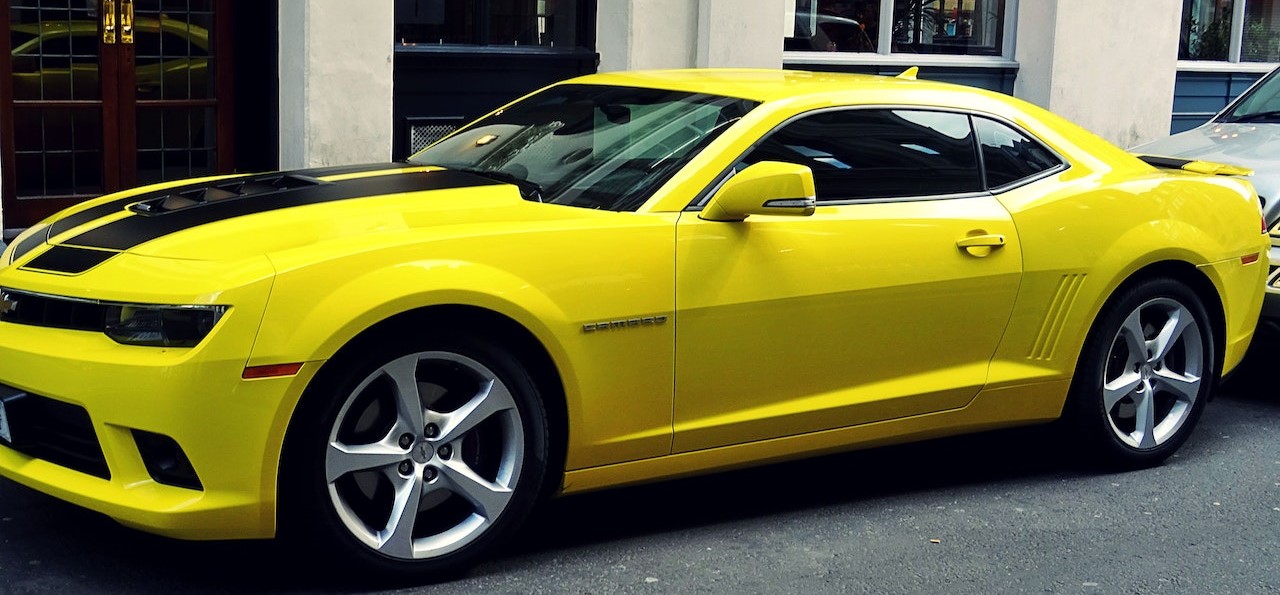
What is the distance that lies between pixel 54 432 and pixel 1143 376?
3.96 metres

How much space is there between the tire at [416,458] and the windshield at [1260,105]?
Answer: 6142mm

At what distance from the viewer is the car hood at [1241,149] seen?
7.54 metres

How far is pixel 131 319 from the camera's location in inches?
162

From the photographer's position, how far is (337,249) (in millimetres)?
4227

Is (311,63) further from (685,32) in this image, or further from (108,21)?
(685,32)

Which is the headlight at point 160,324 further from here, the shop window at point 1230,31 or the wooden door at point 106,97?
the shop window at point 1230,31

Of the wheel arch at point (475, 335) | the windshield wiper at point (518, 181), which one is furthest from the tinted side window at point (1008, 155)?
the wheel arch at point (475, 335)

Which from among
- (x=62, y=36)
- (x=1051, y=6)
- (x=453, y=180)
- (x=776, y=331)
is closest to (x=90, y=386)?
(x=453, y=180)

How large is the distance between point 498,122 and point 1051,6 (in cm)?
926

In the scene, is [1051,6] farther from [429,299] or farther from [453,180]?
[429,299]

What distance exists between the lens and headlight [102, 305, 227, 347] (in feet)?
13.3

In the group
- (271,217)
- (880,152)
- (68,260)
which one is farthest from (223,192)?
(880,152)

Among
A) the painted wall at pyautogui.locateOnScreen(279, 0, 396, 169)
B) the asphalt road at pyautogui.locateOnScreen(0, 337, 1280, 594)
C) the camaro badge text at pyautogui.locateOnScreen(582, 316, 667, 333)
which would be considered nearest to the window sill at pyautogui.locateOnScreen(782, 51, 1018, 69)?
the painted wall at pyautogui.locateOnScreen(279, 0, 396, 169)

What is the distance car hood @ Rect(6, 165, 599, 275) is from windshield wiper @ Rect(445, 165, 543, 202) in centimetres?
5
